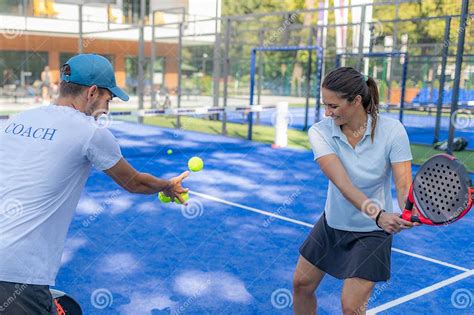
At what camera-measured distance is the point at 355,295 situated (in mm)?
3232

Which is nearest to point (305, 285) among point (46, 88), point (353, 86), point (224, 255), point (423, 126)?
point (353, 86)

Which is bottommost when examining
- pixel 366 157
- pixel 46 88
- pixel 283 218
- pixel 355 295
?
pixel 283 218

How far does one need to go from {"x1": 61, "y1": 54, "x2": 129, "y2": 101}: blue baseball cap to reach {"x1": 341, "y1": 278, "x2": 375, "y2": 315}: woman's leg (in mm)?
1905

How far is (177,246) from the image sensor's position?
643 centimetres

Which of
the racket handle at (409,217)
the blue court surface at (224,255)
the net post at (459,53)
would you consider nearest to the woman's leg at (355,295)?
the racket handle at (409,217)

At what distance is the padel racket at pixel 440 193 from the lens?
2.64 meters

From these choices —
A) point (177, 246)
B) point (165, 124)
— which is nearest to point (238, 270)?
point (177, 246)

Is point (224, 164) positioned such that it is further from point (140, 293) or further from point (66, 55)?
point (66, 55)

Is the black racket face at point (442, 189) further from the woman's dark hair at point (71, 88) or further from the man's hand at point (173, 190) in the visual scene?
the woman's dark hair at point (71, 88)

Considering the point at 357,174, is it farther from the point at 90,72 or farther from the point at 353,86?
the point at 90,72

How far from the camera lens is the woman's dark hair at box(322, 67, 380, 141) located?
3250 millimetres

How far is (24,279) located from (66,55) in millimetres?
37398

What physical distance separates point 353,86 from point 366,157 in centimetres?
48

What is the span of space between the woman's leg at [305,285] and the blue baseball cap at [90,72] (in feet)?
6.06
